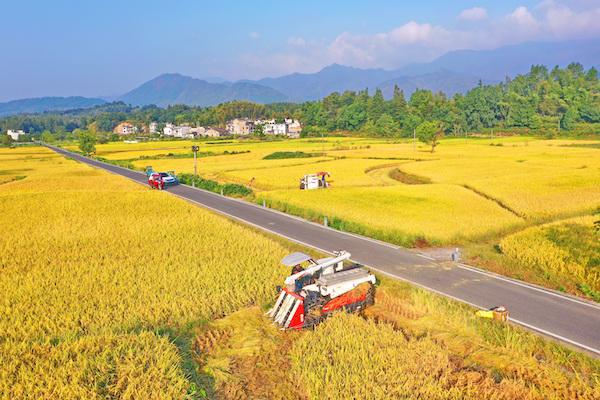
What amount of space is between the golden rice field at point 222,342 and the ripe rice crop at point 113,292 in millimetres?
43

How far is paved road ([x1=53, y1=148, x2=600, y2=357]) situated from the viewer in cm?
1235

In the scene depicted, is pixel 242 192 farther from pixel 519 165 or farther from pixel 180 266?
pixel 519 165

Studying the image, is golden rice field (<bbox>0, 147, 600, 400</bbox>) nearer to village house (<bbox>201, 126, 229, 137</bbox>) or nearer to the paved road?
the paved road

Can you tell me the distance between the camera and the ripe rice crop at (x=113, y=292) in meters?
8.65

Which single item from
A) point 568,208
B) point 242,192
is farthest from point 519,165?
point 242,192

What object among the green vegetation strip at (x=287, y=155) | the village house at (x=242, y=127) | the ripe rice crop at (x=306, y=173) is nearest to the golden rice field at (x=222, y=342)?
the ripe rice crop at (x=306, y=173)

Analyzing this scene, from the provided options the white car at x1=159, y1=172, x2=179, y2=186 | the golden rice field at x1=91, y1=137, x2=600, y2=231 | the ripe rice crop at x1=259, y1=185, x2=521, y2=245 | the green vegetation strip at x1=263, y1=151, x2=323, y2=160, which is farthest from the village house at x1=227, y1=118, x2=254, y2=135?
the ripe rice crop at x1=259, y1=185, x2=521, y2=245

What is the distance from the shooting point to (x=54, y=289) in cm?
1373

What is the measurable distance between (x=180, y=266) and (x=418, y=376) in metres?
10.3

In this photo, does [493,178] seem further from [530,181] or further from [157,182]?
[157,182]

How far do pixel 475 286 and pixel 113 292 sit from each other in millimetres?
12380

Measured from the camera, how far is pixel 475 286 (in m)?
15.6

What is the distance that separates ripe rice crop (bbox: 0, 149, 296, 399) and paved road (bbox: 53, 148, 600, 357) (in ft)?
12.1

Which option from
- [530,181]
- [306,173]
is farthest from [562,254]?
[306,173]
